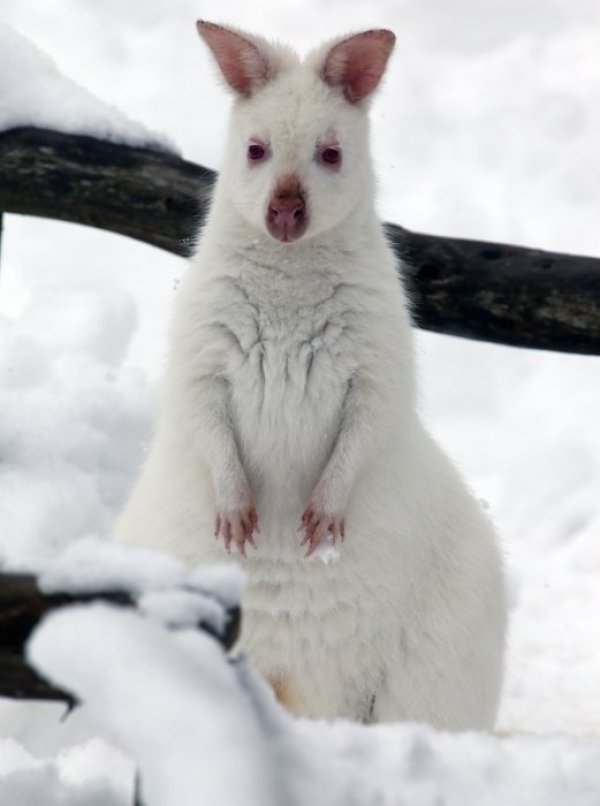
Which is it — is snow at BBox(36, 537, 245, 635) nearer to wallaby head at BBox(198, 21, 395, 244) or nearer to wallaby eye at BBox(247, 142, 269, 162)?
wallaby head at BBox(198, 21, 395, 244)

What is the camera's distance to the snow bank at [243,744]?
171cm

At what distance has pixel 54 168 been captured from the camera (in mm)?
5258

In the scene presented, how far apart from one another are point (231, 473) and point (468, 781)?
1.80m

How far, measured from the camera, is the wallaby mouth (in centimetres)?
346

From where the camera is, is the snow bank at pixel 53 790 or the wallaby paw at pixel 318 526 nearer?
the snow bank at pixel 53 790

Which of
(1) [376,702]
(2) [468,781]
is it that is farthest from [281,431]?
(2) [468,781]

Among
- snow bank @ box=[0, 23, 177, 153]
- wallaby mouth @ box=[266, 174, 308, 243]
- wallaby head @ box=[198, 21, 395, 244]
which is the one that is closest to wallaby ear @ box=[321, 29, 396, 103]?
wallaby head @ box=[198, 21, 395, 244]

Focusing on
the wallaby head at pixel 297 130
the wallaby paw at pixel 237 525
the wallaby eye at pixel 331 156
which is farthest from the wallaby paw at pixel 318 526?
the wallaby eye at pixel 331 156

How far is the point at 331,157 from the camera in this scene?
142 inches

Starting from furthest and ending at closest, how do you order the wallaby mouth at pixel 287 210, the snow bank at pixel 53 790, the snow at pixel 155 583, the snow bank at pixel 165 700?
the wallaby mouth at pixel 287 210 → the snow bank at pixel 53 790 → the snow at pixel 155 583 → the snow bank at pixel 165 700

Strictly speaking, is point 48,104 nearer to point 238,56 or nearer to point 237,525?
point 238,56

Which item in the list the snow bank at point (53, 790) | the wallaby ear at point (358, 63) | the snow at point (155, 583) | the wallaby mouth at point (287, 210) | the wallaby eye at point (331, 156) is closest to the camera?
the snow at point (155, 583)

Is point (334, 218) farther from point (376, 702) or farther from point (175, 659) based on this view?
point (175, 659)

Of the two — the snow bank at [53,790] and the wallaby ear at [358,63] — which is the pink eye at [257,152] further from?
the snow bank at [53,790]
